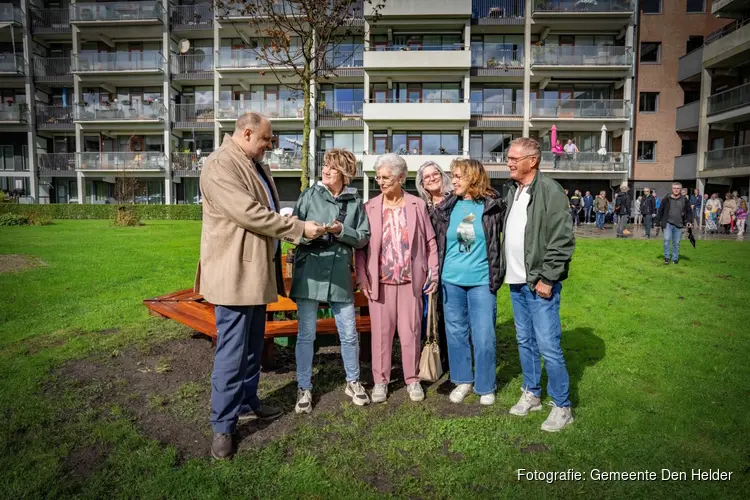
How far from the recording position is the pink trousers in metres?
4.37

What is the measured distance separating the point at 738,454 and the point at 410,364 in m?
2.42

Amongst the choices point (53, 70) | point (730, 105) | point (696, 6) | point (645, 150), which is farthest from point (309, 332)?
point (53, 70)

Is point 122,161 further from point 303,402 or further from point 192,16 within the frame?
point 303,402

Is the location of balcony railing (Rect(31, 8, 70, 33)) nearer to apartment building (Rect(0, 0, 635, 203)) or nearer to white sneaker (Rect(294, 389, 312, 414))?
apartment building (Rect(0, 0, 635, 203))

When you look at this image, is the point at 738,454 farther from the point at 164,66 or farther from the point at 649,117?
the point at 164,66

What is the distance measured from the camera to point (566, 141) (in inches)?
1379

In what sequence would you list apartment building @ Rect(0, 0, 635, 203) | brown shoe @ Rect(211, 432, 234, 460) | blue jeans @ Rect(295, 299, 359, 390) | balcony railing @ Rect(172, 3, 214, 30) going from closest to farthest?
brown shoe @ Rect(211, 432, 234, 460) < blue jeans @ Rect(295, 299, 359, 390) < apartment building @ Rect(0, 0, 635, 203) < balcony railing @ Rect(172, 3, 214, 30)

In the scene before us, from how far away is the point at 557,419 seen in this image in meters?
3.83

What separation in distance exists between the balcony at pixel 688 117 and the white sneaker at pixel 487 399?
3550 cm

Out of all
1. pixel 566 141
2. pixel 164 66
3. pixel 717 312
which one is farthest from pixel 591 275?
pixel 164 66

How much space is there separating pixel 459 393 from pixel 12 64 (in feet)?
144

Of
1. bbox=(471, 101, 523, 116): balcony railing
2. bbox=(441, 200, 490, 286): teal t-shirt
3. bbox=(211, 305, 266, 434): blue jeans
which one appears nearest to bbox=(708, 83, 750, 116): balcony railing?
bbox=(471, 101, 523, 116): balcony railing

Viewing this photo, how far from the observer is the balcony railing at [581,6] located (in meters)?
33.1

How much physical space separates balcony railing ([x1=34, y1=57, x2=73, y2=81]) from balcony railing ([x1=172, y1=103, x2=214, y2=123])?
8397 millimetres
